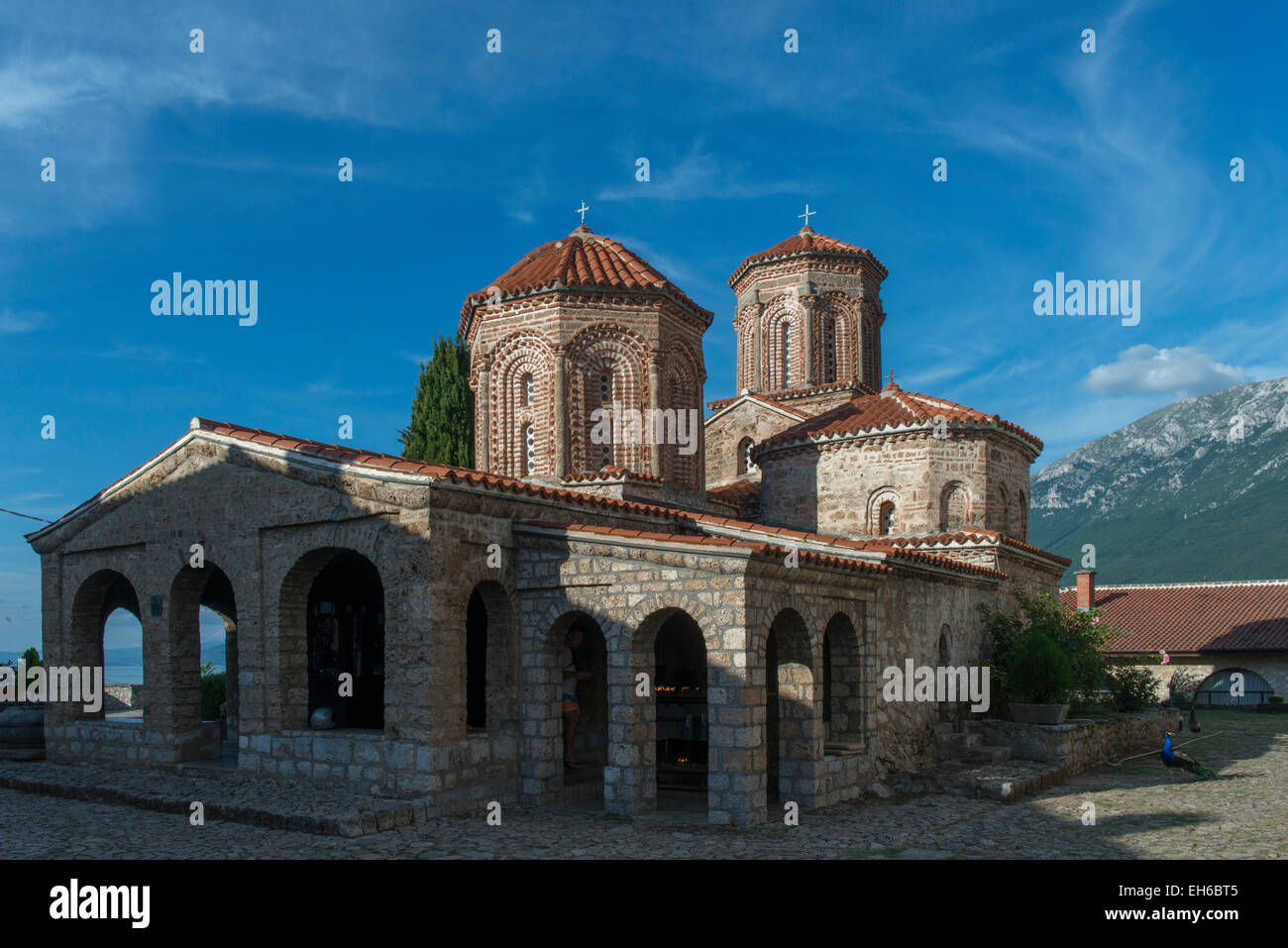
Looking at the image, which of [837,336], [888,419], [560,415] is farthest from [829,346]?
[560,415]

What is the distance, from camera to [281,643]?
1195 cm

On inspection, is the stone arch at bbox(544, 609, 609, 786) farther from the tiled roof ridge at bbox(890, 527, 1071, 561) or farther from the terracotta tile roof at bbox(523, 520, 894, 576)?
the tiled roof ridge at bbox(890, 527, 1071, 561)

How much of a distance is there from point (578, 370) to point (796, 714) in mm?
8146

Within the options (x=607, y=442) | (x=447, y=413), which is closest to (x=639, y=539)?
(x=607, y=442)

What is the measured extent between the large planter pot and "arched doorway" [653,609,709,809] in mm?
4970

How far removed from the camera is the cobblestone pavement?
9.03m

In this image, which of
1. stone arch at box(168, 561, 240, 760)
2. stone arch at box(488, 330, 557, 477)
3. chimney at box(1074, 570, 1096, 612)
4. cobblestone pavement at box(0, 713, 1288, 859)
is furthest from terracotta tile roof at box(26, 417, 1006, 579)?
chimney at box(1074, 570, 1096, 612)

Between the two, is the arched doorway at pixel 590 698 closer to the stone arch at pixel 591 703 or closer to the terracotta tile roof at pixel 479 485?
the stone arch at pixel 591 703

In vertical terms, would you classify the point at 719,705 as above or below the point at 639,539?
below

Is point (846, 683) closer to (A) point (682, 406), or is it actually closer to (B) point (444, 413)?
(A) point (682, 406)

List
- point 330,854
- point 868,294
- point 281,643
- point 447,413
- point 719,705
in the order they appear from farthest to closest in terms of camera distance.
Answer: point 447,413 < point 868,294 < point 281,643 < point 719,705 < point 330,854

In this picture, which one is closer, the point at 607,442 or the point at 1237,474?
the point at 607,442

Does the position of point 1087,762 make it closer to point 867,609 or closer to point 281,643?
point 867,609
